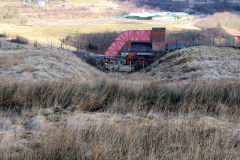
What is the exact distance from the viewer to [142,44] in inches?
1970

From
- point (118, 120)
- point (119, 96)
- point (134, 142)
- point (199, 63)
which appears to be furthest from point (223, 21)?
point (134, 142)

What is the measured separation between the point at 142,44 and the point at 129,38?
2.49 metres

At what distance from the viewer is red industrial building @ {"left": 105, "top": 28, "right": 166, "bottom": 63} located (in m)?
45.0

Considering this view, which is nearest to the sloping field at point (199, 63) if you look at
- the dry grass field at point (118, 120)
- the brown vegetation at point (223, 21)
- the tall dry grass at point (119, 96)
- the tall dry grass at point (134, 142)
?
the tall dry grass at point (119, 96)

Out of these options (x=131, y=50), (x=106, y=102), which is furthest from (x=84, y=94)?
(x=131, y=50)

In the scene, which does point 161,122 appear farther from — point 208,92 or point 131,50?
point 131,50

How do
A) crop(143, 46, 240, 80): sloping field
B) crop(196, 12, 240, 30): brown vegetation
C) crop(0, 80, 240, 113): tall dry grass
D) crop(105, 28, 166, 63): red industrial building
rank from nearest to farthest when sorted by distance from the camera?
crop(0, 80, 240, 113): tall dry grass, crop(143, 46, 240, 80): sloping field, crop(105, 28, 166, 63): red industrial building, crop(196, 12, 240, 30): brown vegetation

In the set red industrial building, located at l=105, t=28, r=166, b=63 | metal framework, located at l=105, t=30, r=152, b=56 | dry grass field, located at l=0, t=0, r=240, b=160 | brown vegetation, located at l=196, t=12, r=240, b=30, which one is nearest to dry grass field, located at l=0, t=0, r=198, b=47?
brown vegetation, located at l=196, t=12, r=240, b=30

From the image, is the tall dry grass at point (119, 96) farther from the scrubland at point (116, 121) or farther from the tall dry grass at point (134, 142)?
the tall dry grass at point (134, 142)

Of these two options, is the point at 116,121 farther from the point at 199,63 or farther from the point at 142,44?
the point at 142,44

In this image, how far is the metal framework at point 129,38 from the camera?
158ft

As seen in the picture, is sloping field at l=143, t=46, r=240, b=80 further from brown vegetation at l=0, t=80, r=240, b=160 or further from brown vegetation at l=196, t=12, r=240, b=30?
brown vegetation at l=196, t=12, r=240, b=30

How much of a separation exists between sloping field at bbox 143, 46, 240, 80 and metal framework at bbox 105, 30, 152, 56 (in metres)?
14.2

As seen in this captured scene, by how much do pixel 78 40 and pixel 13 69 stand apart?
58931 mm
